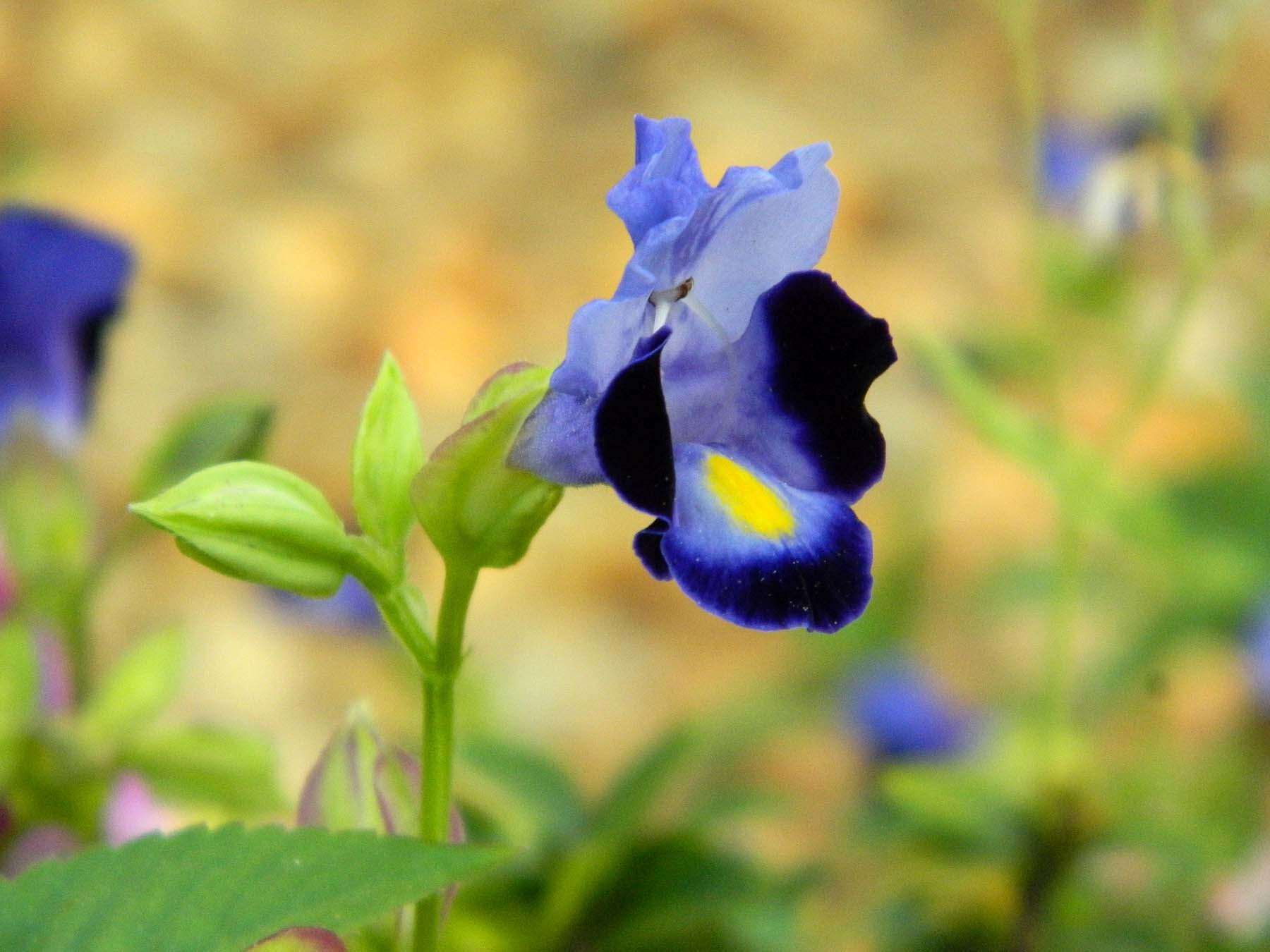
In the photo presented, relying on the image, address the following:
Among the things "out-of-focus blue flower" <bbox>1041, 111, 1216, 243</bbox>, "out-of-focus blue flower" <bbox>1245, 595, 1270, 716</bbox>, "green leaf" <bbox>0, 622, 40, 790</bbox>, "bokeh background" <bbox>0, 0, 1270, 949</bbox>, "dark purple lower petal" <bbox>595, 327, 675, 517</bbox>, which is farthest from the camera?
"bokeh background" <bbox>0, 0, 1270, 949</bbox>

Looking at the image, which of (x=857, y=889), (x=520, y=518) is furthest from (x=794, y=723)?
(x=520, y=518)

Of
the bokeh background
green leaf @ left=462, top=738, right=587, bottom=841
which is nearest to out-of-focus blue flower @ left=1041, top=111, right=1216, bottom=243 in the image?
the bokeh background

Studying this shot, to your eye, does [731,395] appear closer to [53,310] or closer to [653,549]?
[653,549]

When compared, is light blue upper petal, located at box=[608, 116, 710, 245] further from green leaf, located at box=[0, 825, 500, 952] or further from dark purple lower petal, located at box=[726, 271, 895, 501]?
green leaf, located at box=[0, 825, 500, 952]

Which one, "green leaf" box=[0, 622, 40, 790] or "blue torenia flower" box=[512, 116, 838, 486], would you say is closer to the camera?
"blue torenia flower" box=[512, 116, 838, 486]

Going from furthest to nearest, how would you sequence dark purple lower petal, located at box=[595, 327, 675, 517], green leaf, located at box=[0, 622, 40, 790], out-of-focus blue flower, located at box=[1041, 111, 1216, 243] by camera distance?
out-of-focus blue flower, located at box=[1041, 111, 1216, 243] < green leaf, located at box=[0, 622, 40, 790] < dark purple lower petal, located at box=[595, 327, 675, 517]

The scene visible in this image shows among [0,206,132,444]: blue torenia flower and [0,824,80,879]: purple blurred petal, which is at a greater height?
[0,206,132,444]: blue torenia flower

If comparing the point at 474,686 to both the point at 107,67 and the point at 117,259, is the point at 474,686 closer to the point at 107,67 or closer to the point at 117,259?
the point at 117,259

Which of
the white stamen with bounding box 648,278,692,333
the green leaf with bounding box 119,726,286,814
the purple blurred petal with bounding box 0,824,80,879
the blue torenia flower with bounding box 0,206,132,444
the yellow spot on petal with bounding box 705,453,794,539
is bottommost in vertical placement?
the purple blurred petal with bounding box 0,824,80,879

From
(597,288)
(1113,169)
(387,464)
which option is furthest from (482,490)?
Answer: (597,288)
